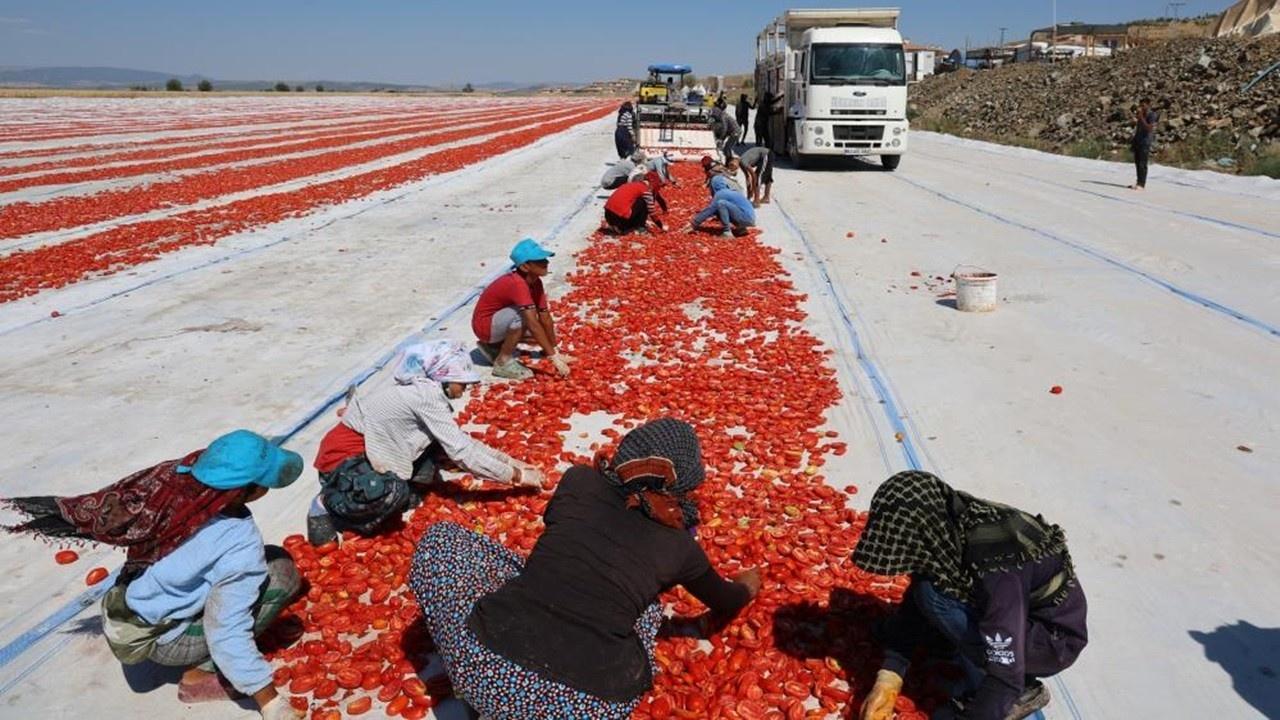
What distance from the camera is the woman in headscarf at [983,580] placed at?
270 centimetres

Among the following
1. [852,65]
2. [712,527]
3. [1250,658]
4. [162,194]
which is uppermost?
[852,65]

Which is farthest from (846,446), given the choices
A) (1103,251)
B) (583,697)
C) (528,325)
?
(1103,251)

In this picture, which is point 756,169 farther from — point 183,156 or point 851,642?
point 183,156

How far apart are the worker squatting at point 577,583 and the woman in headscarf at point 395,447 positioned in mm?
680

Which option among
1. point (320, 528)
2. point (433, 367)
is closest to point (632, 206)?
point (433, 367)

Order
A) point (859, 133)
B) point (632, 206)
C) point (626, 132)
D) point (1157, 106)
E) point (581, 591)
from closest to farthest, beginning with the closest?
point (581, 591) < point (632, 206) < point (859, 133) < point (626, 132) < point (1157, 106)

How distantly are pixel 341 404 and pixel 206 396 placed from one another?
108 cm

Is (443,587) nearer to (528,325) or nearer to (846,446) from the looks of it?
(846,446)

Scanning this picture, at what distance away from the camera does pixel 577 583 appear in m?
2.68

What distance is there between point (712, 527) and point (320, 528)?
6.75 feet

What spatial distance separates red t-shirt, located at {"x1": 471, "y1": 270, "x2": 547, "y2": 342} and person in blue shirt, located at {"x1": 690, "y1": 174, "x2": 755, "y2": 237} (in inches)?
241

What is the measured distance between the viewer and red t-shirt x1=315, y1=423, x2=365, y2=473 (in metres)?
4.35

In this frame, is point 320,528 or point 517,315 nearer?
point 320,528

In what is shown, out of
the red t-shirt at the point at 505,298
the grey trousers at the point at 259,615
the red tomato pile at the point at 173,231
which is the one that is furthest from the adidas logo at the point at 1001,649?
the red tomato pile at the point at 173,231
